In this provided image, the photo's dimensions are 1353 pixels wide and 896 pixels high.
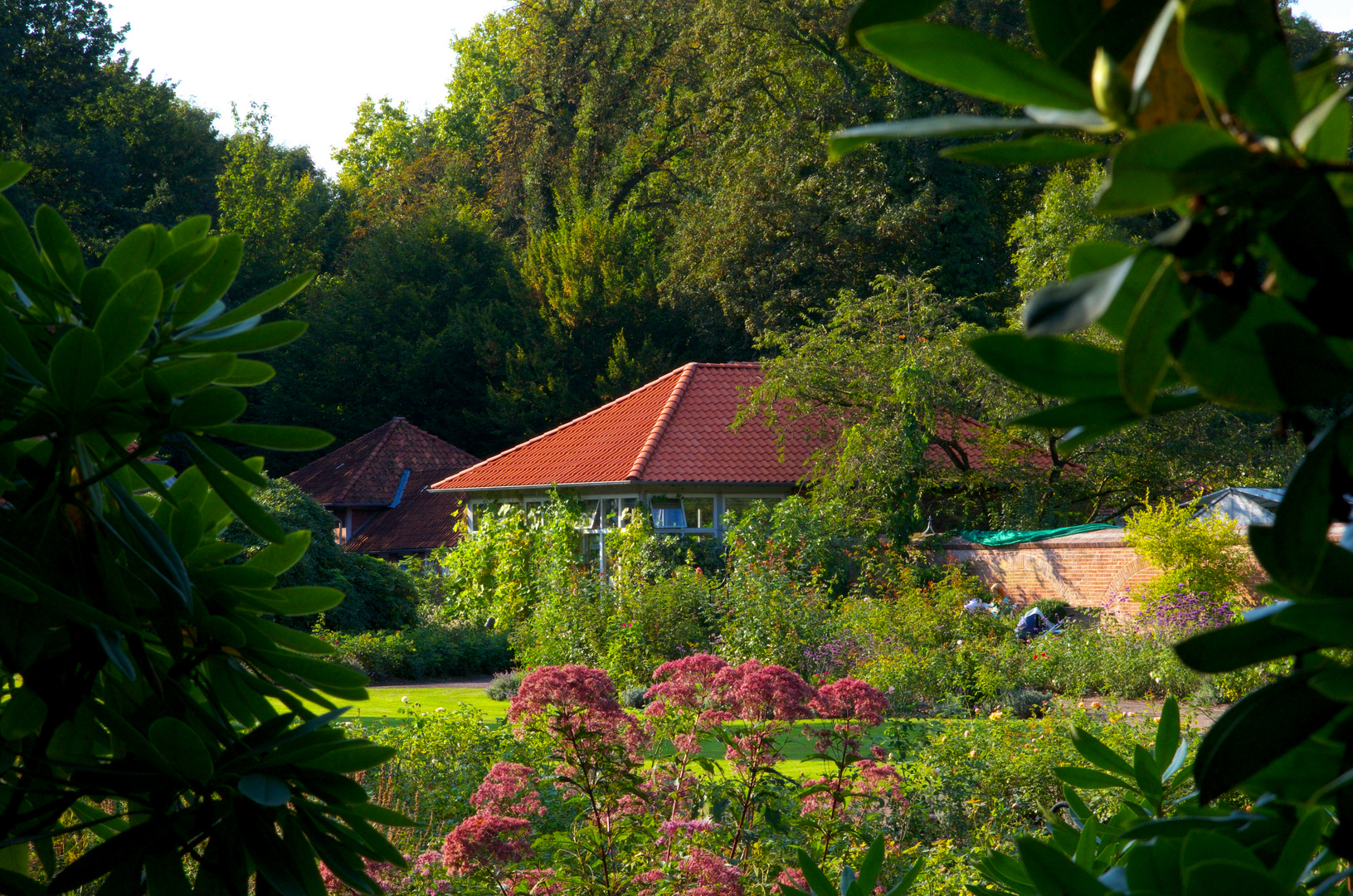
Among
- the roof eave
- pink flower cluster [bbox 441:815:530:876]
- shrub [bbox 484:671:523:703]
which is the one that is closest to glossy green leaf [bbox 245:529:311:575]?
pink flower cluster [bbox 441:815:530:876]

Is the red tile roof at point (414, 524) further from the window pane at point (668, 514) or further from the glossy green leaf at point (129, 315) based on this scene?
the glossy green leaf at point (129, 315)

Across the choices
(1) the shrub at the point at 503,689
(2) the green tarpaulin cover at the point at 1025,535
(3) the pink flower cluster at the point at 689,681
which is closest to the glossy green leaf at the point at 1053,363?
(3) the pink flower cluster at the point at 689,681

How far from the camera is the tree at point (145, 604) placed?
0.98m

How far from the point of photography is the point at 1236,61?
1.13ft

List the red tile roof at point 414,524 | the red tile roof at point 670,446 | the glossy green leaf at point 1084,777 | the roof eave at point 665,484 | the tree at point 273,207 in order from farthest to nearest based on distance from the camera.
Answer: the tree at point 273,207 < the red tile roof at point 414,524 < the red tile roof at point 670,446 < the roof eave at point 665,484 < the glossy green leaf at point 1084,777

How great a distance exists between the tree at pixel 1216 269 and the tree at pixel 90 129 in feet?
84.0

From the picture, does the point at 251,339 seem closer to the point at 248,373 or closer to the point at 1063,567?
the point at 248,373

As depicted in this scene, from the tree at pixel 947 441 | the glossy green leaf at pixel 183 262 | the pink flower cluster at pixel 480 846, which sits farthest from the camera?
the tree at pixel 947 441

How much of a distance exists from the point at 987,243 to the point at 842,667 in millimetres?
15389

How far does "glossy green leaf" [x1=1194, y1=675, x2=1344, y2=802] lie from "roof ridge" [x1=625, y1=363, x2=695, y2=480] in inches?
627

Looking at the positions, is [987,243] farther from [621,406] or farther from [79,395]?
[79,395]

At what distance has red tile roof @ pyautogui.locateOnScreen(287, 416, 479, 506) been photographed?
25234mm

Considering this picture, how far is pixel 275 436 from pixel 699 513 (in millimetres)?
16155

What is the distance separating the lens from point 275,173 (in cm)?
3356
